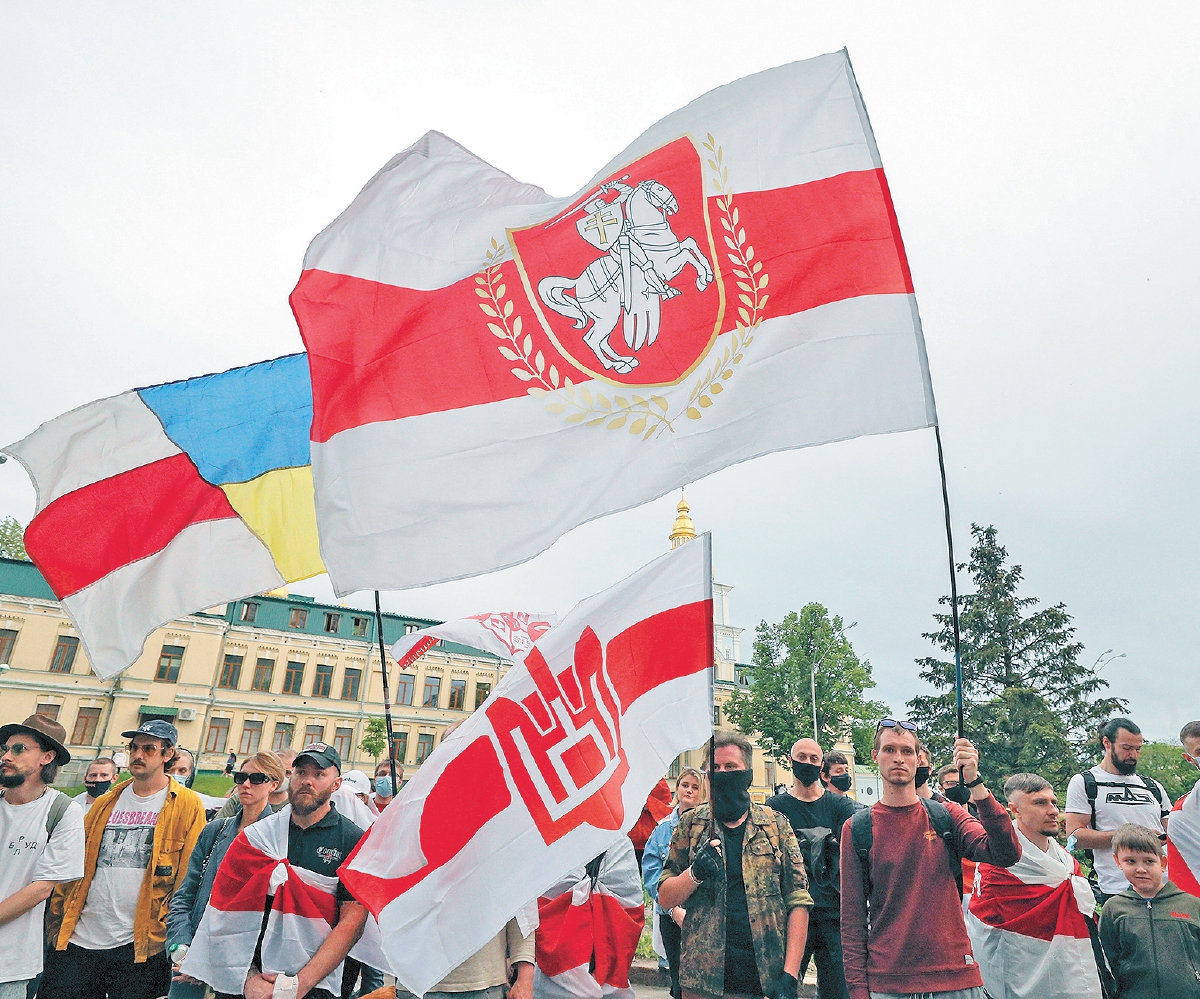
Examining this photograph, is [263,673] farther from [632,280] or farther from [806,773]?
[632,280]

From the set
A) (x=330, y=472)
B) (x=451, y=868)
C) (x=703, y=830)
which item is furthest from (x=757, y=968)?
(x=330, y=472)

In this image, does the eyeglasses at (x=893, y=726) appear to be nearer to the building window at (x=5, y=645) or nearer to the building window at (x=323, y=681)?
the building window at (x=5, y=645)

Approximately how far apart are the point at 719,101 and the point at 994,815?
4.03 metres

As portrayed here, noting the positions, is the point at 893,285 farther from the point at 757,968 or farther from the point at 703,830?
the point at 757,968

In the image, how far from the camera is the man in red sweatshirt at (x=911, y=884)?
13.2ft

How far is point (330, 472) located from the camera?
458 centimetres

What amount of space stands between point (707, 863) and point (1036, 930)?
259cm

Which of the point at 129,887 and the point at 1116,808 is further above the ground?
the point at 1116,808

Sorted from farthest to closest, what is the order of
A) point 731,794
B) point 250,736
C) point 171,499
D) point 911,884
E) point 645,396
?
point 250,736 < point 171,499 < point 731,794 < point 645,396 < point 911,884

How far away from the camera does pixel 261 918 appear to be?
178 inches

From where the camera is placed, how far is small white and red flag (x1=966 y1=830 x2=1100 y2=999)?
4984mm

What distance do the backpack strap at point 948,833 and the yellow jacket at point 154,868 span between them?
4.95 metres

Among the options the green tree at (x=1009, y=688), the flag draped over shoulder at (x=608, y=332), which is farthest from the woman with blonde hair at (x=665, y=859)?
the green tree at (x=1009, y=688)

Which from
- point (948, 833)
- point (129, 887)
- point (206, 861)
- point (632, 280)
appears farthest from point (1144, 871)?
point (129, 887)
